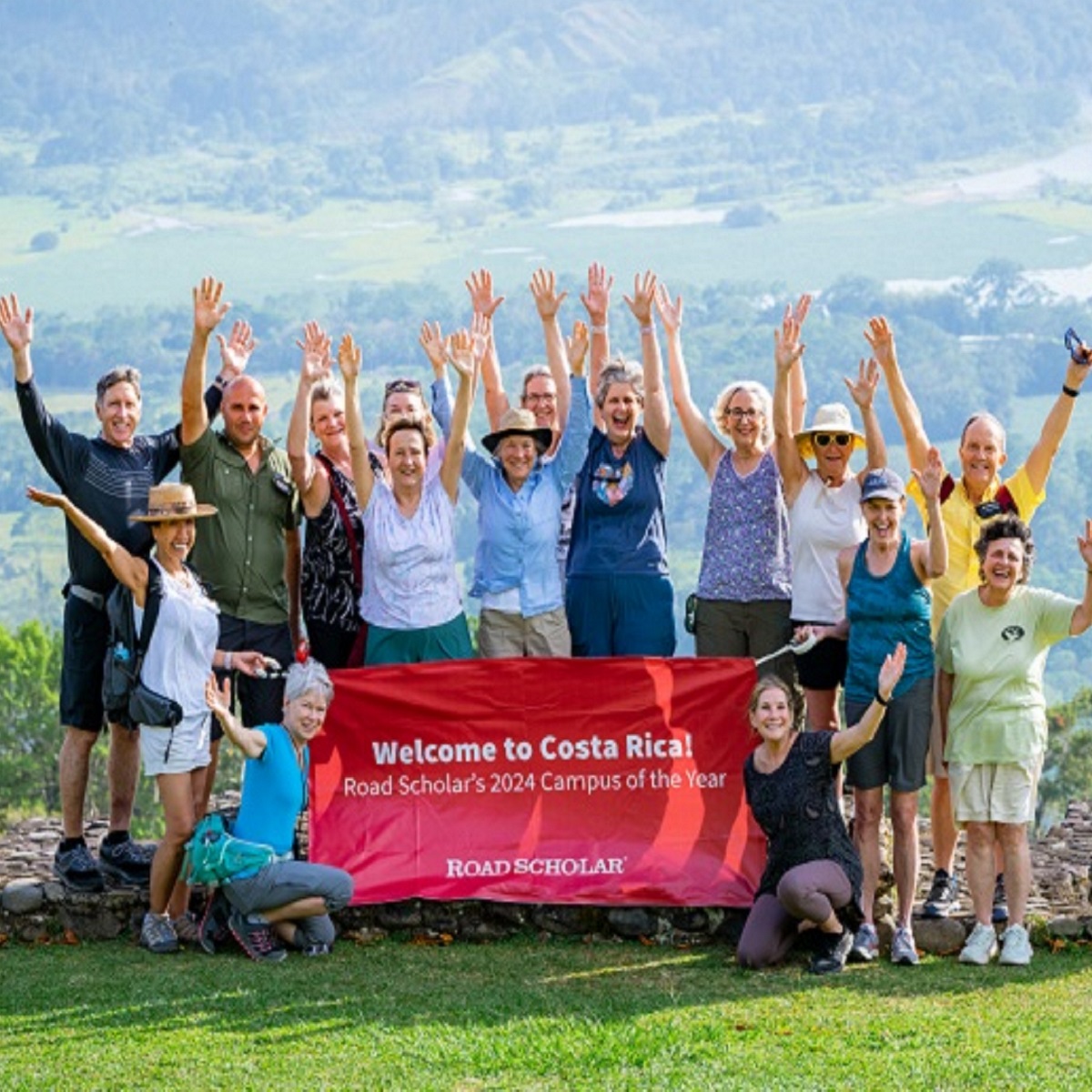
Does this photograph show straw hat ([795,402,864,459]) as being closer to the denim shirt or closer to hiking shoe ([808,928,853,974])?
the denim shirt

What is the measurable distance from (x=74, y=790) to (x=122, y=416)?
219 centimetres

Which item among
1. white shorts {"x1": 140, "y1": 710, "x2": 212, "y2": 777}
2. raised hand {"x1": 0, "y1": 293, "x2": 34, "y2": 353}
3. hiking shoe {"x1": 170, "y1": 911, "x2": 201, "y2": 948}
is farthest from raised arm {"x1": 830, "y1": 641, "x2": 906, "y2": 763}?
raised hand {"x1": 0, "y1": 293, "x2": 34, "y2": 353}

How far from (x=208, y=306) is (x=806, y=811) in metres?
4.23

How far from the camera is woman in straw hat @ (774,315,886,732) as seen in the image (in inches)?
516

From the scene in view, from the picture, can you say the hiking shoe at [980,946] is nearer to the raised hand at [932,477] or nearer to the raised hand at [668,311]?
the raised hand at [932,477]

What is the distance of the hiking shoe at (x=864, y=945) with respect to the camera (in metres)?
12.6

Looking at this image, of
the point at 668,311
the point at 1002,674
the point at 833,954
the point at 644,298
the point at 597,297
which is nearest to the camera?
the point at 833,954

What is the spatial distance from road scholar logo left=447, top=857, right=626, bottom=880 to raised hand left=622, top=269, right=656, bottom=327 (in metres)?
3.10

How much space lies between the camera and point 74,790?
537 inches

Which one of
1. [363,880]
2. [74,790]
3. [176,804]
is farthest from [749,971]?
[74,790]

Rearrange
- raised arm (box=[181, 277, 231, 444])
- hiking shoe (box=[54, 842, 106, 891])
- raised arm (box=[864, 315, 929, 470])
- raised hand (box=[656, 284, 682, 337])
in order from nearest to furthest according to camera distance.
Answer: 1. raised arm (box=[181, 277, 231, 444])
2. raised arm (box=[864, 315, 929, 470])
3. hiking shoe (box=[54, 842, 106, 891])
4. raised hand (box=[656, 284, 682, 337])

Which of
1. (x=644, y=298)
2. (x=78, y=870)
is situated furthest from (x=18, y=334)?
(x=644, y=298)

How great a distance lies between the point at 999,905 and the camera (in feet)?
43.1

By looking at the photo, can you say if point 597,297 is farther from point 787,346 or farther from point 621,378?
point 787,346
